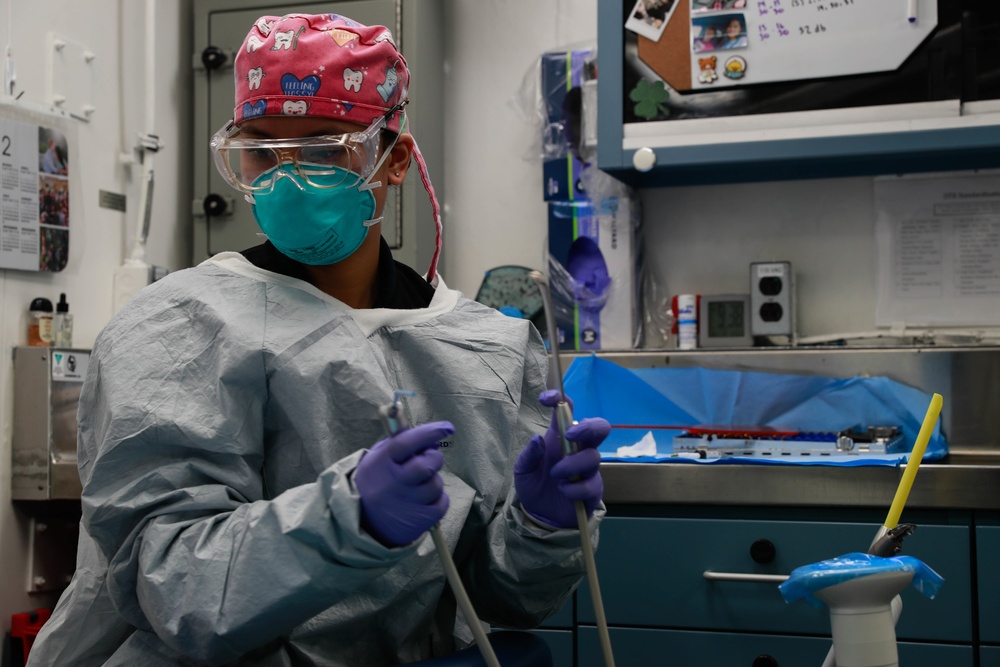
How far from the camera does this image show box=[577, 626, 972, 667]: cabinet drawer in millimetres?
1660

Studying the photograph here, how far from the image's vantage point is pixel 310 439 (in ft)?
3.48

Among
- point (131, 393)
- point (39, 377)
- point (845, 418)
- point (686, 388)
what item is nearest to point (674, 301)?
point (686, 388)

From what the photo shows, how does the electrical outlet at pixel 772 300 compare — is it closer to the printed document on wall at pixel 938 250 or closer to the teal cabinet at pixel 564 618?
the printed document on wall at pixel 938 250

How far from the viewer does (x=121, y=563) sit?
96 centimetres

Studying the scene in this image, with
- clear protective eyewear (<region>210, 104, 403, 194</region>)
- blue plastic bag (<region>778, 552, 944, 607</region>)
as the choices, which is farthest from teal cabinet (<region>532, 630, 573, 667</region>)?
blue plastic bag (<region>778, 552, 944, 607</region>)

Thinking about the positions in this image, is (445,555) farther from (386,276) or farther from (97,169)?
(97,169)

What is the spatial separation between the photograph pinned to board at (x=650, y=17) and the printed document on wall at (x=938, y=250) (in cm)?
62

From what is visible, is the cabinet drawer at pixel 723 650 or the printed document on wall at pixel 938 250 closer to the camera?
the cabinet drawer at pixel 723 650

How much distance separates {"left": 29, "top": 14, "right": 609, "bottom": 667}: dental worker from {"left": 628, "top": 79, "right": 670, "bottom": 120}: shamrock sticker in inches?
37.0

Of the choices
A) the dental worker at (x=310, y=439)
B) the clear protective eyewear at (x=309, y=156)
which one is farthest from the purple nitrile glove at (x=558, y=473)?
the clear protective eyewear at (x=309, y=156)

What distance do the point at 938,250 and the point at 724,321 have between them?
488mm

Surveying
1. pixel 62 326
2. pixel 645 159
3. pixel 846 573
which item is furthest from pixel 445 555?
pixel 62 326

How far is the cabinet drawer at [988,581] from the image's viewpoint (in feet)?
5.40

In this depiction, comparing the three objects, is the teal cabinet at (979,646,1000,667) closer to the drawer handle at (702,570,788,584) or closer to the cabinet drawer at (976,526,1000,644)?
the cabinet drawer at (976,526,1000,644)
